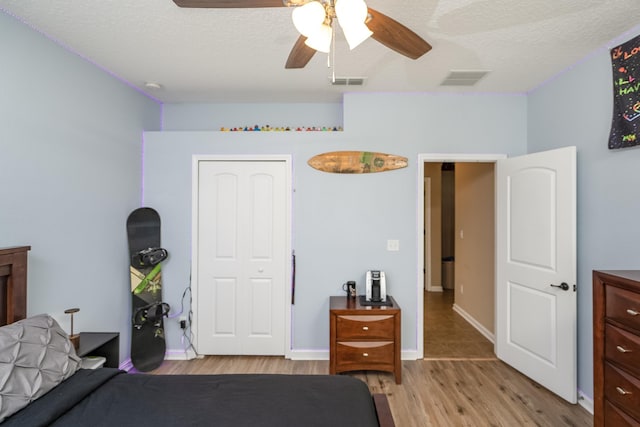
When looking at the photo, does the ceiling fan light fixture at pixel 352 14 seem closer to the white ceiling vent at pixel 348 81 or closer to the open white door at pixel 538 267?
the white ceiling vent at pixel 348 81

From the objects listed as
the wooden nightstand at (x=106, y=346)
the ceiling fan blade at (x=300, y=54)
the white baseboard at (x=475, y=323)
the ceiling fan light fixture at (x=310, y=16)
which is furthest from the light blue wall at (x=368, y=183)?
the ceiling fan light fixture at (x=310, y=16)

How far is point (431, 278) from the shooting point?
602cm

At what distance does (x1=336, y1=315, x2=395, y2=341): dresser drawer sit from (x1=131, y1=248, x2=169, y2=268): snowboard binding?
183cm

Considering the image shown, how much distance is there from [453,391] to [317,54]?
2.94m

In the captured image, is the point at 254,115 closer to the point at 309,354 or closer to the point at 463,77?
the point at 463,77

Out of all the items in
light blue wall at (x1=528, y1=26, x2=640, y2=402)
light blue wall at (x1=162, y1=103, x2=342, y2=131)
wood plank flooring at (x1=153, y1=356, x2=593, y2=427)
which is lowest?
wood plank flooring at (x1=153, y1=356, x2=593, y2=427)

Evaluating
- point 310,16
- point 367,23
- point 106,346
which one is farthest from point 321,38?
point 106,346

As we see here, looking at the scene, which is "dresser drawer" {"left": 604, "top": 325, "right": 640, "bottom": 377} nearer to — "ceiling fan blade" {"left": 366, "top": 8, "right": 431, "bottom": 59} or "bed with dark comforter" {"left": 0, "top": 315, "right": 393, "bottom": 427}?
"bed with dark comforter" {"left": 0, "top": 315, "right": 393, "bottom": 427}

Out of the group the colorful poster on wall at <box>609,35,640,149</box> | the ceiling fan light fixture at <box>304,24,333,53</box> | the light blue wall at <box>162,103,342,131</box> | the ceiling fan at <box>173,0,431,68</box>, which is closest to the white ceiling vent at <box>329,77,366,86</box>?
the light blue wall at <box>162,103,342,131</box>

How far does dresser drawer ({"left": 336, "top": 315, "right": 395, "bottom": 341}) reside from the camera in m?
2.72

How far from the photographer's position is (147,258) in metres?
2.96

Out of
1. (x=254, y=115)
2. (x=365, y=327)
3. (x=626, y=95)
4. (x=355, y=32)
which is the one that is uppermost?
(x=254, y=115)

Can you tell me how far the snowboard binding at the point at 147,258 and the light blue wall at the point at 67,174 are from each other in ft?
0.35

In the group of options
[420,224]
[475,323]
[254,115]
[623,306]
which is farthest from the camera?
[475,323]
